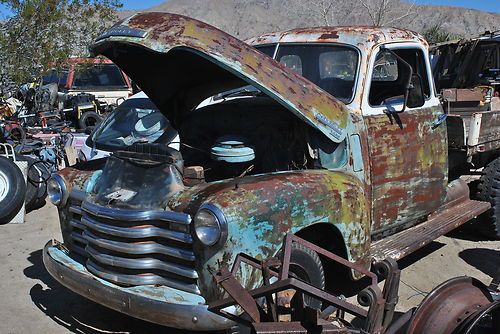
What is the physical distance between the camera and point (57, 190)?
436 cm

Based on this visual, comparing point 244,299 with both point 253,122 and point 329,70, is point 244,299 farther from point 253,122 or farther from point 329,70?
point 329,70

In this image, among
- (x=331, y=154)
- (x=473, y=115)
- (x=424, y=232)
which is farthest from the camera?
(x=473, y=115)

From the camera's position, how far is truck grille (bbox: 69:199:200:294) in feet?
11.4

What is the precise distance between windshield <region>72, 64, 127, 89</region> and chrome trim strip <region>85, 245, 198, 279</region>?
11.8 m

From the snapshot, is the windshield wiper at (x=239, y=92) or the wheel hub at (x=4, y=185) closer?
the windshield wiper at (x=239, y=92)

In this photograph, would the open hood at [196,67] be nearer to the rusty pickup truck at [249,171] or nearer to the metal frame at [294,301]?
the rusty pickup truck at [249,171]

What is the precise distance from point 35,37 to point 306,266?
10668 mm

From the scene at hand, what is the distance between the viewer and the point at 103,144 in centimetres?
838

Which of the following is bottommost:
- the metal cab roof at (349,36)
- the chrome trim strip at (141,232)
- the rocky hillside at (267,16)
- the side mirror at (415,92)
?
the chrome trim strip at (141,232)

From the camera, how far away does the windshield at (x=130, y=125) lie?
816 cm

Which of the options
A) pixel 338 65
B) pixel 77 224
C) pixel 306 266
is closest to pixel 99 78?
pixel 338 65

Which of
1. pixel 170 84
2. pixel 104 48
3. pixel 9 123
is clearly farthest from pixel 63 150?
pixel 104 48

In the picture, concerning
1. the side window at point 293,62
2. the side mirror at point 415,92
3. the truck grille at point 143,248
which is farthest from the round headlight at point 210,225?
the side mirror at point 415,92

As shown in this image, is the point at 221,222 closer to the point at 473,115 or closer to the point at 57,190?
the point at 57,190
